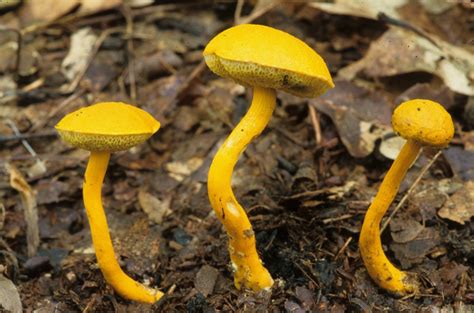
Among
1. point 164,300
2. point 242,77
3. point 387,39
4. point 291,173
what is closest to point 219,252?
point 164,300

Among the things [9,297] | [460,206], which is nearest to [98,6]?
[9,297]

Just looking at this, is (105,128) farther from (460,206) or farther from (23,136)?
(460,206)

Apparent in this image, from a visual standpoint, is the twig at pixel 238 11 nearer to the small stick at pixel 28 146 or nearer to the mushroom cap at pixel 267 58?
the small stick at pixel 28 146

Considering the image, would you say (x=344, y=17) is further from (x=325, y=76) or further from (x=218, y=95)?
(x=325, y=76)

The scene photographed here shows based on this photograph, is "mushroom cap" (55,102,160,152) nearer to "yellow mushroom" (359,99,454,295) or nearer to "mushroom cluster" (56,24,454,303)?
"mushroom cluster" (56,24,454,303)

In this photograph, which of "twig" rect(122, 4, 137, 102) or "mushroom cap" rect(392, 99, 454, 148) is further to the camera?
"twig" rect(122, 4, 137, 102)

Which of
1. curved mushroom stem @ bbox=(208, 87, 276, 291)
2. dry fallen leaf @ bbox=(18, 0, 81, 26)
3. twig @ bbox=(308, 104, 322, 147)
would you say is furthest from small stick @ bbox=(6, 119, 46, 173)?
twig @ bbox=(308, 104, 322, 147)

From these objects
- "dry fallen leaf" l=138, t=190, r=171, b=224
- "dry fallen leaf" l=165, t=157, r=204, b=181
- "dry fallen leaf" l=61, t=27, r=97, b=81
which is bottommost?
"dry fallen leaf" l=138, t=190, r=171, b=224
